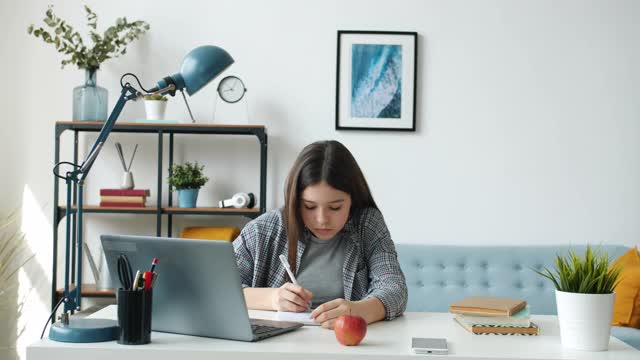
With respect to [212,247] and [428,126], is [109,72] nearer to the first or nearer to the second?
[428,126]

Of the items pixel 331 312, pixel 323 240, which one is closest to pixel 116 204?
pixel 323 240

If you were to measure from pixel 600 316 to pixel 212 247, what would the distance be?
0.78 metres

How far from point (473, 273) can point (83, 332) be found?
2391mm

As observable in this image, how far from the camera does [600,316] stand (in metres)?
1.55

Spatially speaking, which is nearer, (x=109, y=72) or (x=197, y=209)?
(x=197, y=209)

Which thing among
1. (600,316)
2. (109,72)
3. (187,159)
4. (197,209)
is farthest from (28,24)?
(600,316)

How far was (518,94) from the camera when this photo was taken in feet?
12.6

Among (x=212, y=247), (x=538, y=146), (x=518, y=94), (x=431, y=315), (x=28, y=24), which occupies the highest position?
(x=28, y=24)

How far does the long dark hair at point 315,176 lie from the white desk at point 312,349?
1.69 ft

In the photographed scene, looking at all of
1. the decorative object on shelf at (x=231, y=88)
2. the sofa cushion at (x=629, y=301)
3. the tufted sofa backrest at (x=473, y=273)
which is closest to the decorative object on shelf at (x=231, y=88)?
the decorative object on shelf at (x=231, y=88)

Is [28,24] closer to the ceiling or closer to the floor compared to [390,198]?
closer to the ceiling

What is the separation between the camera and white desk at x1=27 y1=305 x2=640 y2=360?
145cm

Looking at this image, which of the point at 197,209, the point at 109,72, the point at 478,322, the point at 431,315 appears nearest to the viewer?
the point at 478,322

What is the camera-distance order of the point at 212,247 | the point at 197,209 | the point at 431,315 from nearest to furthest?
the point at 212,247 → the point at 431,315 → the point at 197,209
